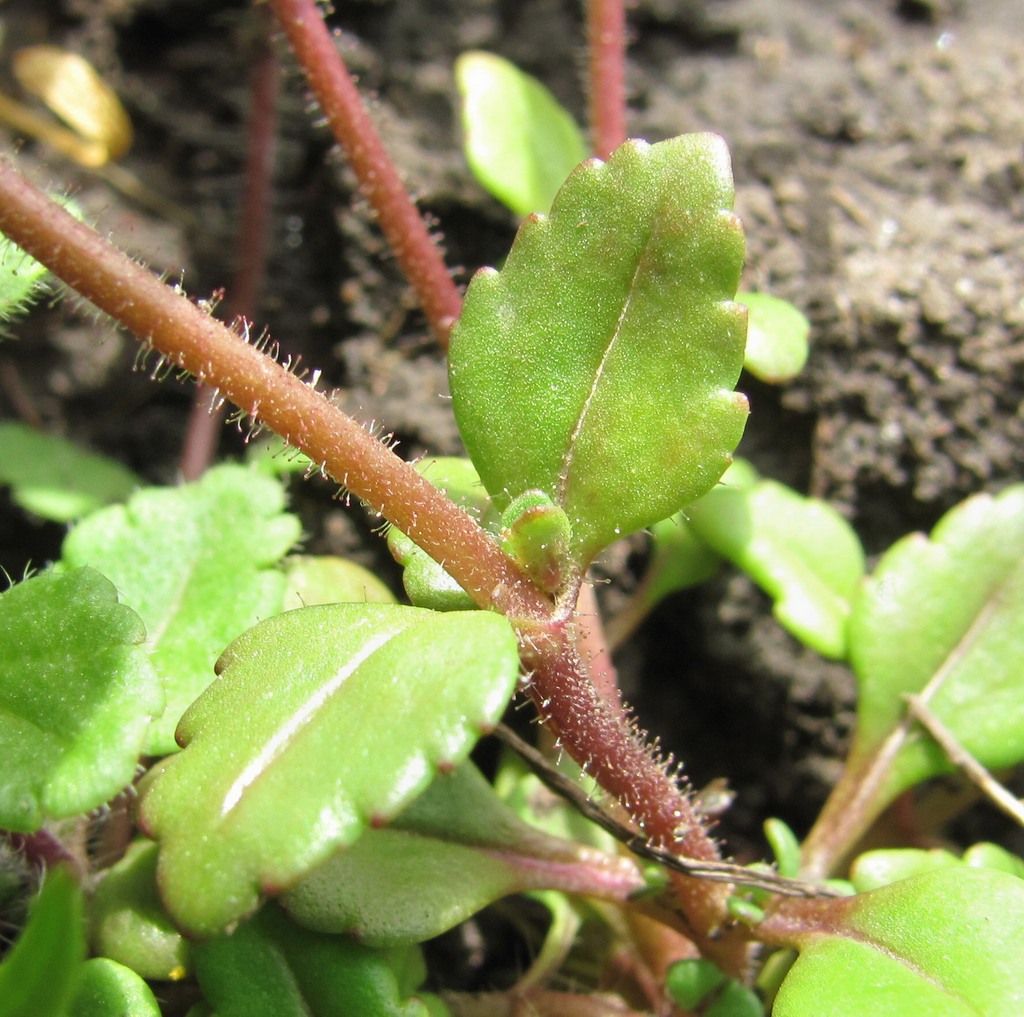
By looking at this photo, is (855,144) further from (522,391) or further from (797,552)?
(522,391)

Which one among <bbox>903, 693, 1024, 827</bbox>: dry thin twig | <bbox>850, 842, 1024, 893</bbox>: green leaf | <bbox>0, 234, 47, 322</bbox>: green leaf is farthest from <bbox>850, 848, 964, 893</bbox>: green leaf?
<bbox>0, 234, 47, 322</bbox>: green leaf

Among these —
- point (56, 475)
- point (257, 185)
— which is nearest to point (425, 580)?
point (56, 475)

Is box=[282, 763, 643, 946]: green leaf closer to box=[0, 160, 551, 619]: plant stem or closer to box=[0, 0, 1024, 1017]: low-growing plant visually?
box=[0, 0, 1024, 1017]: low-growing plant

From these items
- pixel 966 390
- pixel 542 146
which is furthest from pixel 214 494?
pixel 966 390

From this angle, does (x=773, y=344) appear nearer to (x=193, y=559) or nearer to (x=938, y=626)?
(x=938, y=626)

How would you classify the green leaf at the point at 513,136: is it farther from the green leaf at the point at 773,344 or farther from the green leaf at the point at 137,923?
the green leaf at the point at 137,923

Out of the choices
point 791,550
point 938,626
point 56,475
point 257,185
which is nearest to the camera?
point 938,626
